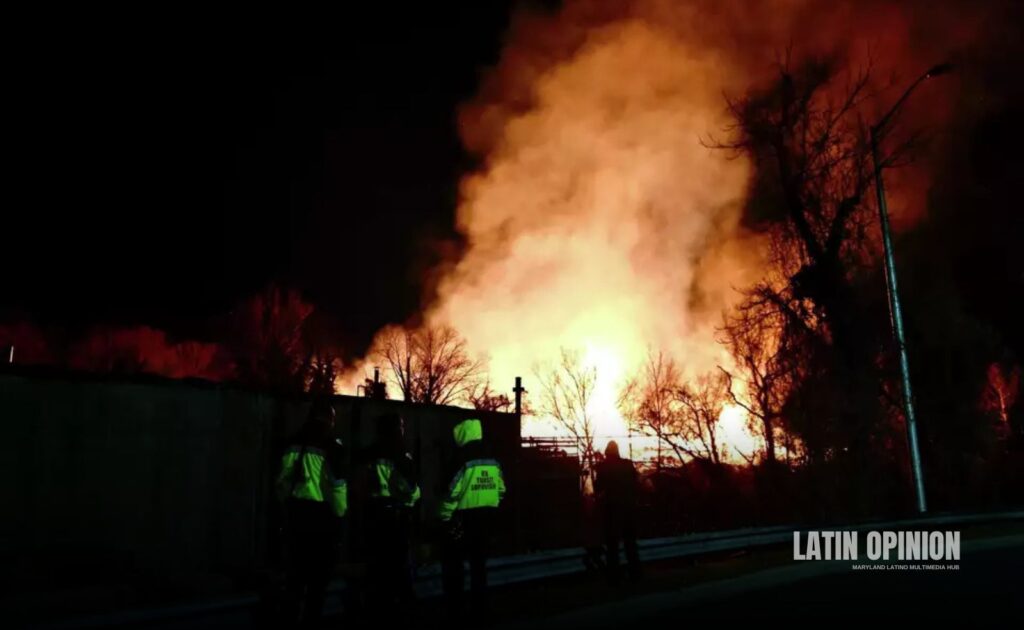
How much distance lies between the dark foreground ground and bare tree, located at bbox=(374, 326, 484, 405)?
34995mm

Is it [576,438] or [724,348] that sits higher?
[724,348]

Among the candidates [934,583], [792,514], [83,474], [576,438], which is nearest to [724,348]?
[576,438]

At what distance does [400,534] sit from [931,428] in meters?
22.8

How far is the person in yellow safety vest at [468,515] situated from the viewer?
6.62 m

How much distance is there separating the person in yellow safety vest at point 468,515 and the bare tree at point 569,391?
66.4 ft

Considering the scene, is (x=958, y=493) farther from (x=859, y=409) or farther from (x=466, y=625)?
(x=466, y=625)

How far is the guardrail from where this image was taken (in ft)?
18.2

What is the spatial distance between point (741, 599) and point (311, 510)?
474 centimetres

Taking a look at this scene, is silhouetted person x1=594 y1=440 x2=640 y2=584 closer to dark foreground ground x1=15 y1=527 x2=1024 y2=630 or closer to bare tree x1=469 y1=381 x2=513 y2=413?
dark foreground ground x1=15 y1=527 x2=1024 y2=630

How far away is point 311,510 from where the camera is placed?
5941 mm

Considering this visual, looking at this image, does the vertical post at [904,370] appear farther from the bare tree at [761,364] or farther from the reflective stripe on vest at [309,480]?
the reflective stripe on vest at [309,480]

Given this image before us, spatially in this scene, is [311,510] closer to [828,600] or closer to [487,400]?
[828,600]

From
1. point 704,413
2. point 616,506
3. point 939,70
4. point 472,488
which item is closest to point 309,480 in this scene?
point 472,488

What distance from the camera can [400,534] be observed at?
6.46 m
